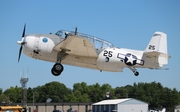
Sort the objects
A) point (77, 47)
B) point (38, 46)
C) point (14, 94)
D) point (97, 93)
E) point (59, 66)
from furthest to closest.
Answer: point (14, 94), point (97, 93), point (59, 66), point (38, 46), point (77, 47)

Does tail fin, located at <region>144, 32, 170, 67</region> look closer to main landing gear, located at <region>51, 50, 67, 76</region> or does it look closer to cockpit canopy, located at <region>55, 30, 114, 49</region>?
cockpit canopy, located at <region>55, 30, 114, 49</region>

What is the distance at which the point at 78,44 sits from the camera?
27188 millimetres

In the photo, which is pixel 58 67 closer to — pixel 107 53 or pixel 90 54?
pixel 90 54

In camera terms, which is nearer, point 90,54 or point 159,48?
point 90,54

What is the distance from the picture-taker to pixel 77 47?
A: 27.6 m

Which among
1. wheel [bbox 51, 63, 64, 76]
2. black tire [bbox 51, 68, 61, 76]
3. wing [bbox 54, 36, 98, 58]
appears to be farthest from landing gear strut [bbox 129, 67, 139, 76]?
black tire [bbox 51, 68, 61, 76]

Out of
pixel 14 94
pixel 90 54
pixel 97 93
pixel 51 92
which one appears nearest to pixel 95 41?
pixel 90 54

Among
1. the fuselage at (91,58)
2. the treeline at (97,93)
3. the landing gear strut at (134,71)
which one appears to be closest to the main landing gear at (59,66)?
the fuselage at (91,58)

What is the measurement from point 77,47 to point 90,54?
1160mm

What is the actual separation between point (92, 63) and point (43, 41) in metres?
4.24

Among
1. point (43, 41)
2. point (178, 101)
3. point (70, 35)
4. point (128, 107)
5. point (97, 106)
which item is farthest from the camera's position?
point (178, 101)

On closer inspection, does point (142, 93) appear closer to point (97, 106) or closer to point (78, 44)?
point (97, 106)

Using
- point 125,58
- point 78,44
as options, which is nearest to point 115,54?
point 125,58

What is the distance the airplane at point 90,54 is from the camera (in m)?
27.8
